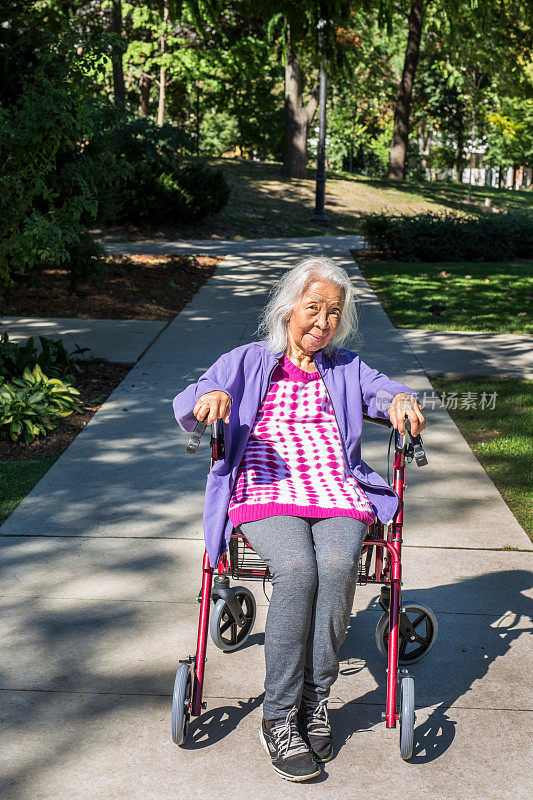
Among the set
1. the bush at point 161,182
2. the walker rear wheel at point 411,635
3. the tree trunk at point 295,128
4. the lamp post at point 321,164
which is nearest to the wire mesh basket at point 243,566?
the walker rear wheel at point 411,635

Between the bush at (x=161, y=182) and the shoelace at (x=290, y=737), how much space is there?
1361 centimetres

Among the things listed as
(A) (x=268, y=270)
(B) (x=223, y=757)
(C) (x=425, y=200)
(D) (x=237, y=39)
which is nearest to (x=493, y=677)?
(B) (x=223, y=757)

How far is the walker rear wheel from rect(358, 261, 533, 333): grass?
21.7ft

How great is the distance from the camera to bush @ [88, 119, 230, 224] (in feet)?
52.7

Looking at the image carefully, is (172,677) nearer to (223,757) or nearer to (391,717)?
(223,757)

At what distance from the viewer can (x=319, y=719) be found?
280 centimetres

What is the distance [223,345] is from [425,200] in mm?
→ 17844

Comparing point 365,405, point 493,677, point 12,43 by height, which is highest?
point 12,43

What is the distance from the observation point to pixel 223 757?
110 inches

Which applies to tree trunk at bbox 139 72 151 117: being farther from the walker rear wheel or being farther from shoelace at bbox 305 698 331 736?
shoelace at bbox 305 698 331 736

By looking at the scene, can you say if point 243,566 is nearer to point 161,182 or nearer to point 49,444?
point 49,444

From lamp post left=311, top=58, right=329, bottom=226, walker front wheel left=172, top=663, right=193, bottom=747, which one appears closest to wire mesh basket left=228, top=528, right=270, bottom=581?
walker front wheel left=172, top=663, right=193, bottom=747

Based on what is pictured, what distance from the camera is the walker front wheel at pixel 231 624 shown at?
10.7 ft

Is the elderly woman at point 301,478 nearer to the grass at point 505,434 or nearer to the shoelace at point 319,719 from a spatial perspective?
the shoelace at point 319,719
